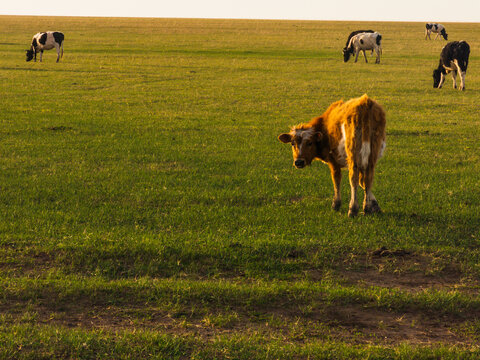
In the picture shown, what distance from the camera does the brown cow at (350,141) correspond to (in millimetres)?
8766

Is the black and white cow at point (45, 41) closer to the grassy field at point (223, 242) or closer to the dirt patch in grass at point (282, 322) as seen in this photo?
the grassy field at point (223, 242)

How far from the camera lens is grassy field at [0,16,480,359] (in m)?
5.71

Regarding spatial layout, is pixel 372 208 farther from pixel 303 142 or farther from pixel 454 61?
pixel 454 61

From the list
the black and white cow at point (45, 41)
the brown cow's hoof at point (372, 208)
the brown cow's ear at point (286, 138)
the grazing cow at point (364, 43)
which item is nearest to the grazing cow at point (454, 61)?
the grazing cow at point (364, 43)

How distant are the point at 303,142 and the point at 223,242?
244 centimetres

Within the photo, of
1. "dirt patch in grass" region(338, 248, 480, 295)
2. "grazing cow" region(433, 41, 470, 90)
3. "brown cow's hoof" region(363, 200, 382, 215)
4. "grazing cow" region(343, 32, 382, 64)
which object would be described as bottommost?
"dirt patch in grass" region(338, 248, 480, 295)

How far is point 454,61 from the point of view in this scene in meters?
28.2

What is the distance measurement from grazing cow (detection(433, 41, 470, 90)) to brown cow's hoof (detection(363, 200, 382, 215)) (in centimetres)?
2038

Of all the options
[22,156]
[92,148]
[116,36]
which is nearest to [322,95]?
[92,148]

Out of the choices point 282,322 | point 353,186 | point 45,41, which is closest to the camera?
point 282,322

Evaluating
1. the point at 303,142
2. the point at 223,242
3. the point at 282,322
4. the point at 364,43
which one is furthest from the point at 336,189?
the point at 364,43

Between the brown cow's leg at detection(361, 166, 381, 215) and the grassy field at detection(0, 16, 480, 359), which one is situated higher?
the brown cow's leg at detection(361, 166, 381, 215)

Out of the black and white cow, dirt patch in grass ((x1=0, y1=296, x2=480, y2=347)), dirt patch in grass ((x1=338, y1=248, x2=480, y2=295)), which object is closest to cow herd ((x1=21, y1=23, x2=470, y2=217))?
dirt patch in grass ((x1=338, y1=248, x2=480, y2=295))

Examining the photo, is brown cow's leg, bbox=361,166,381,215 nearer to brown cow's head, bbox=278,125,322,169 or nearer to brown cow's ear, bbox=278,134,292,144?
brown cow's head, bbox=278,125,322,169
